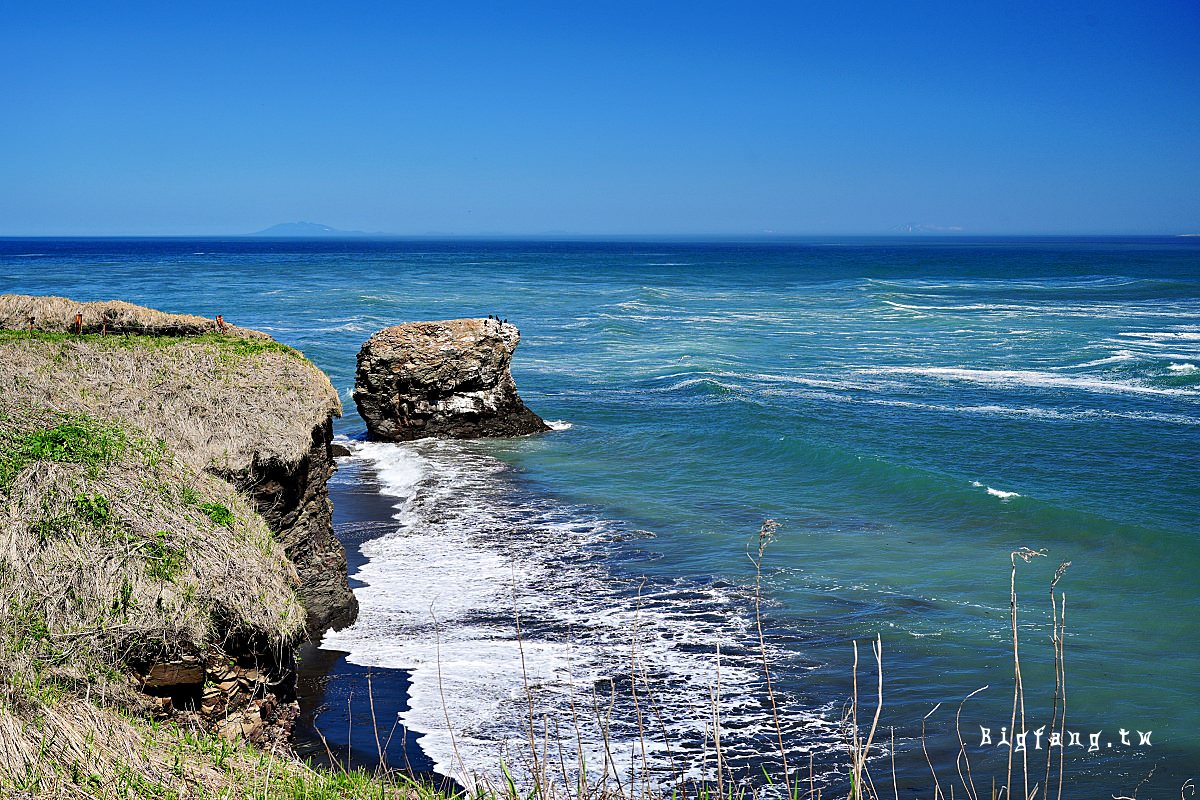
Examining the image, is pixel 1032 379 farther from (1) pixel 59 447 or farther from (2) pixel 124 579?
(2) pixel 124 579

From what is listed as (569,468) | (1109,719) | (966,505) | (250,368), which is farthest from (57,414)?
(966,505)

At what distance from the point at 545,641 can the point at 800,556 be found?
487 cm

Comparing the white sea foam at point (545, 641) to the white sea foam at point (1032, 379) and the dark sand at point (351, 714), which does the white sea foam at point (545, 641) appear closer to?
the dark sand at point (351, 714)

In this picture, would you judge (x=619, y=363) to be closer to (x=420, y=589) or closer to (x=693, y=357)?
(x=693, y=357)

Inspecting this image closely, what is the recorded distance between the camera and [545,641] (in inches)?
432

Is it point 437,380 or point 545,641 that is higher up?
point 437,380

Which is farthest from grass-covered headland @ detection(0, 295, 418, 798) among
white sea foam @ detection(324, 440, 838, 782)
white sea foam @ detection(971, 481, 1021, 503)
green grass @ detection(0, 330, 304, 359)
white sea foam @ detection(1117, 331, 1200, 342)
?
white sea foam @ detection(1117, 331, 1200, 342)

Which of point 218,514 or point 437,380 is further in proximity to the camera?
point 437,380

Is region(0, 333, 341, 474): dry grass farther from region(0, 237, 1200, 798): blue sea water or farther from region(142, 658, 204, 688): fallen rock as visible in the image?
region(142, 658, 204, 688): fallen rock

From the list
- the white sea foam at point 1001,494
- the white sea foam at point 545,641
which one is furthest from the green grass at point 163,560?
the white sea foam at point 1001,494

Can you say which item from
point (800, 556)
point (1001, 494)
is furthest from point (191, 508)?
point (1001, 494)

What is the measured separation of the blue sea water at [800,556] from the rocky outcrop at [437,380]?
75 centimetres

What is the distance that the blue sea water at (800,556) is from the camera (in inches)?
358

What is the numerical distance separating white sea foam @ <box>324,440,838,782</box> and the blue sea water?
43mm
